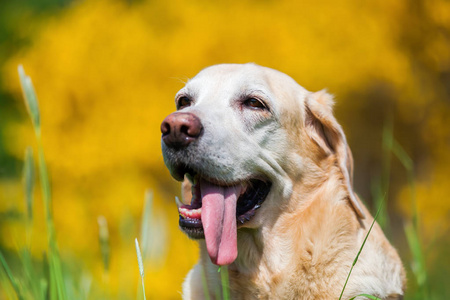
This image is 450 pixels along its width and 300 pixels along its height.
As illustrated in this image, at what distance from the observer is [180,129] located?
8.70 ft

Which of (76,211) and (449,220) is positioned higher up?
(76,211)

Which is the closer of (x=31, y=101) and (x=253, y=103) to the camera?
(x=31, y=101)

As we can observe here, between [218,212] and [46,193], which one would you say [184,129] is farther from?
[46,193]

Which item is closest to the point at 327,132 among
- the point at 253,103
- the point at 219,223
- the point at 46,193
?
the point at 253,103

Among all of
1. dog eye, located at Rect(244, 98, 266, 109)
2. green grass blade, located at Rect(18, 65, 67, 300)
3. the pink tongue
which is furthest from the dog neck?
green grass blade, located at Rect(18, 65, 67, 300)

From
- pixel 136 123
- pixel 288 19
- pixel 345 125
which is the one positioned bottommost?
pixel 345 125

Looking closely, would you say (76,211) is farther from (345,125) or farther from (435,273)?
(435,273)

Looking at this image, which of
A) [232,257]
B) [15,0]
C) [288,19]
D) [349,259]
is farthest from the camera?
[15,0]

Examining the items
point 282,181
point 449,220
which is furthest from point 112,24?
point 282,181

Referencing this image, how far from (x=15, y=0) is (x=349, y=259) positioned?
10.9 metres

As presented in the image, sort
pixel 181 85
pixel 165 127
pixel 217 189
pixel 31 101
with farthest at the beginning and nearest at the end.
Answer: pixel 181 85, pixel 217 189, pixel 165 127, pixel 31 101

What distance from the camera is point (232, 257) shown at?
8.70ft

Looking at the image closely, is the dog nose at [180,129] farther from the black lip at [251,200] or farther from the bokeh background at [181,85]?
the bokeh background at [181,85]

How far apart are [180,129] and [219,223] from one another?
1.64 ft
